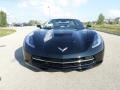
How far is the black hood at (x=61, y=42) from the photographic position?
493 cm

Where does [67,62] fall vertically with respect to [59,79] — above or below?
above

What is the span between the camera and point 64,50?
194 inches

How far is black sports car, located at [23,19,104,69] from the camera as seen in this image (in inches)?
192


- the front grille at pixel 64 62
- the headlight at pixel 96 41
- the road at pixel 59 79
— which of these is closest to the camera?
the road at pixel 59 79

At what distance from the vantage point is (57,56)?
4.86 metres

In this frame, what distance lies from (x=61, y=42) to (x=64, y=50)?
300 millimetres

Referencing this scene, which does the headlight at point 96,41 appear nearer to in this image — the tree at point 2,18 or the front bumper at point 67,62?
the front bumper at point 67,62

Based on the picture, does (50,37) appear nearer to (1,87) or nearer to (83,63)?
(83,63)

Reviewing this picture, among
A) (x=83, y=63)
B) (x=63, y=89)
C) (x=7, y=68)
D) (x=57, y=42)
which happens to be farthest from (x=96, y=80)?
(x=7, y=68)

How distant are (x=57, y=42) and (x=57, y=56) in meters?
0.43

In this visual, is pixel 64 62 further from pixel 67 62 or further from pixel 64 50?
pixel 64 50

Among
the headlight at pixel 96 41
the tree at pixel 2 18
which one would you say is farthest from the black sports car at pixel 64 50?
the tree at pixel 2 18

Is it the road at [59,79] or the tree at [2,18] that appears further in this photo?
the tree at [2,18]

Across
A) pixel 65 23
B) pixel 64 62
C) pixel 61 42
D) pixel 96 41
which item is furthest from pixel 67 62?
pixel 65 23
